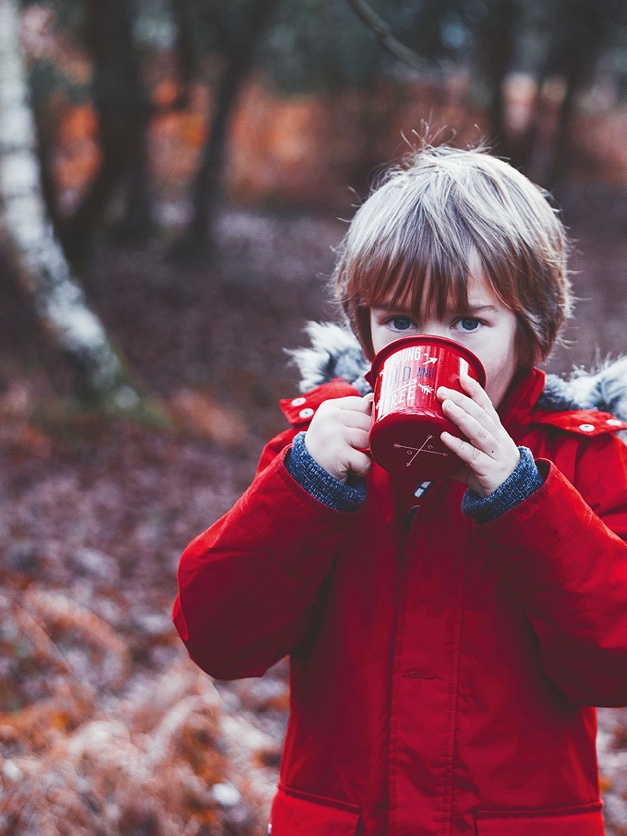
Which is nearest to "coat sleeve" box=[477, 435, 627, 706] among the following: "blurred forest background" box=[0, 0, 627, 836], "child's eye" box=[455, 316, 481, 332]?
"child's eye" box=[455, 316, 481, 332]

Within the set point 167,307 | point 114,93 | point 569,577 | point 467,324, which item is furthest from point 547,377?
point 167,307

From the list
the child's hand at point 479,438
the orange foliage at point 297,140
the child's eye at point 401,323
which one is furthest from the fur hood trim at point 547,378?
the orange foliage at point 297,140

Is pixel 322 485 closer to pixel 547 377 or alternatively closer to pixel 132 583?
pixel 547 377

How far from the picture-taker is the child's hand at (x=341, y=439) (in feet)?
4.95

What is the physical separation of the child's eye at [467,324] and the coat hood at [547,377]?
0.86ft

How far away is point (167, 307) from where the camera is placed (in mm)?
12203

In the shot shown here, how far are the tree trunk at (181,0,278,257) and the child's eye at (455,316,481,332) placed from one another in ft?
38.3

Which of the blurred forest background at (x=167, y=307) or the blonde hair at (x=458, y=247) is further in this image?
the blurred forest background at (x=167, y=307)

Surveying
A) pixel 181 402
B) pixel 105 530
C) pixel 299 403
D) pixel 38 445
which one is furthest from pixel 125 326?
pixel 299 403

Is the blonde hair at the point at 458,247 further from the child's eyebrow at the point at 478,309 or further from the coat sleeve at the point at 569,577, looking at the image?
the coat sleeve at the point at 569,577

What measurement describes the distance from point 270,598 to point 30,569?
12.1ft

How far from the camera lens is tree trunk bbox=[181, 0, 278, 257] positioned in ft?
39.7

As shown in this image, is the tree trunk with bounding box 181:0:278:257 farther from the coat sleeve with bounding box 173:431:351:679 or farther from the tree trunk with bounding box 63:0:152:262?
the coat sleeve with bounding box 173:431:351:679

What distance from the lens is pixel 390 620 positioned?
1597 millimetres
